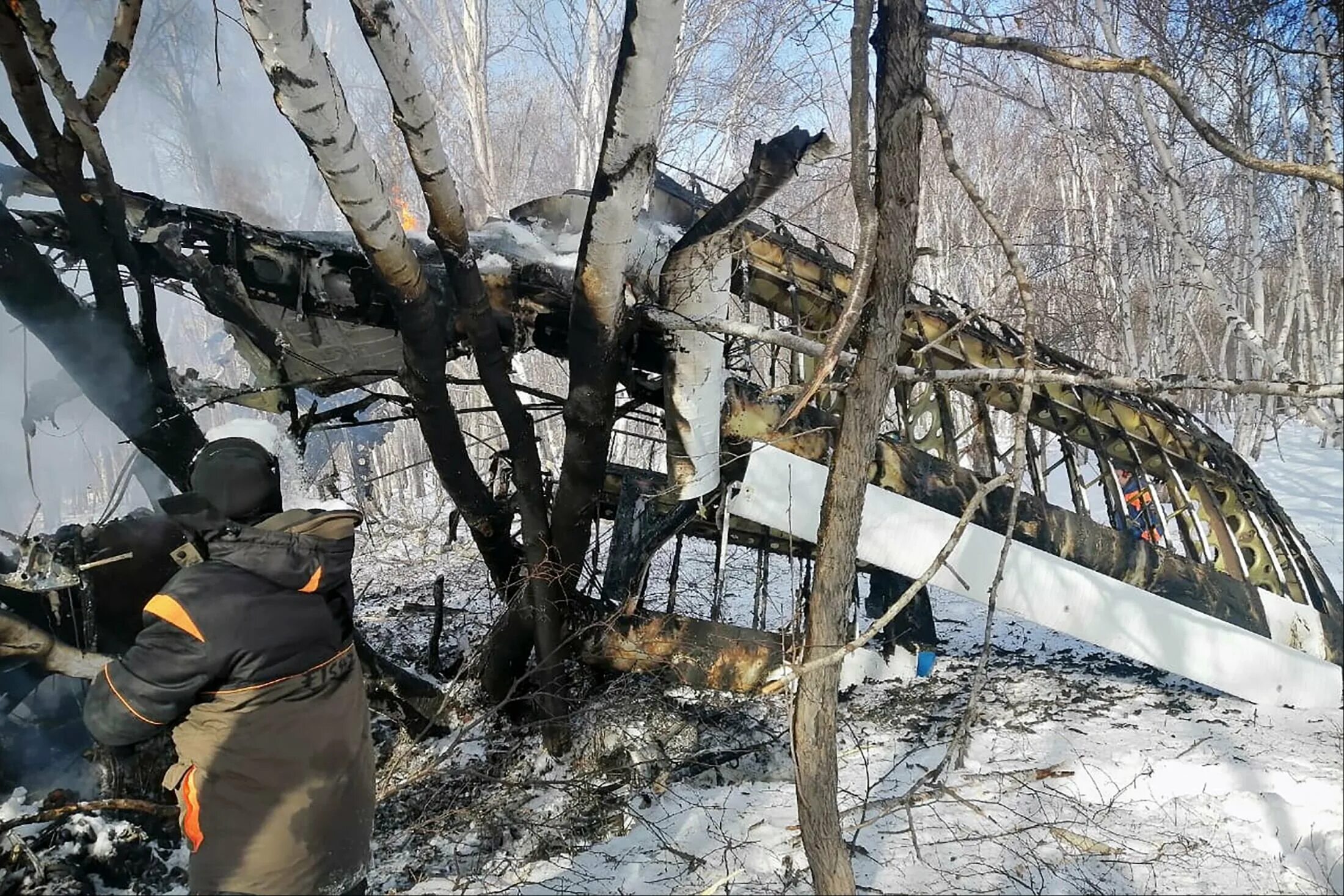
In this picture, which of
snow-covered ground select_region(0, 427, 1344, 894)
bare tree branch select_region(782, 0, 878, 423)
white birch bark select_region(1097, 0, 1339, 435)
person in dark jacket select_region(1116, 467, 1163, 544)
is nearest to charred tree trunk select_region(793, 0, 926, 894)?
bare tree branch select_region(782, 0, 878, 423)

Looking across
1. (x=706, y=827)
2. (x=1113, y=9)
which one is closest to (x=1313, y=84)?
(x=1113, y=9)

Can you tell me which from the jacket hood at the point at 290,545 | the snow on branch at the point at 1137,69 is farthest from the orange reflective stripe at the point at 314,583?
the snow on branch at the point at 1137,69

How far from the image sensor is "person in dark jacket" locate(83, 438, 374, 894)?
2020mm

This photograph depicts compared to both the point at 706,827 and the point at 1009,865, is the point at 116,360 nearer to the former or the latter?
the point at 706,827

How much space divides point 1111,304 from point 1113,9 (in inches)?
236

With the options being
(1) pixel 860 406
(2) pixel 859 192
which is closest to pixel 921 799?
(1) pixel 860 406

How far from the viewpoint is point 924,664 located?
6.16m

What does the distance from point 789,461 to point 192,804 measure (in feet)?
11.8

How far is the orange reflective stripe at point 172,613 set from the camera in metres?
2.01

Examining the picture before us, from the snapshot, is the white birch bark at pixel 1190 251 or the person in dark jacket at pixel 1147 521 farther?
the white birch bark at pixel 1190 251

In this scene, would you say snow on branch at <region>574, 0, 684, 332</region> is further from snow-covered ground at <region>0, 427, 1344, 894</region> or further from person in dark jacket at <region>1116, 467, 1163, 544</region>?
person in dark jacket at <region>1116, 467, 1163, 544</region>

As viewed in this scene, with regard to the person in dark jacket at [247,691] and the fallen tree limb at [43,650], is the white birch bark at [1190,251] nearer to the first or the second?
the person in dark jacket at [247,691]

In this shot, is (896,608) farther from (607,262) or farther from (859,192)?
(607,262)

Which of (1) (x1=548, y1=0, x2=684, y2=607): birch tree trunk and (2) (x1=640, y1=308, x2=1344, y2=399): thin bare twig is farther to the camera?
(1) (x1=548, y1=0, x2=684, y2=607): birch tree trunk
